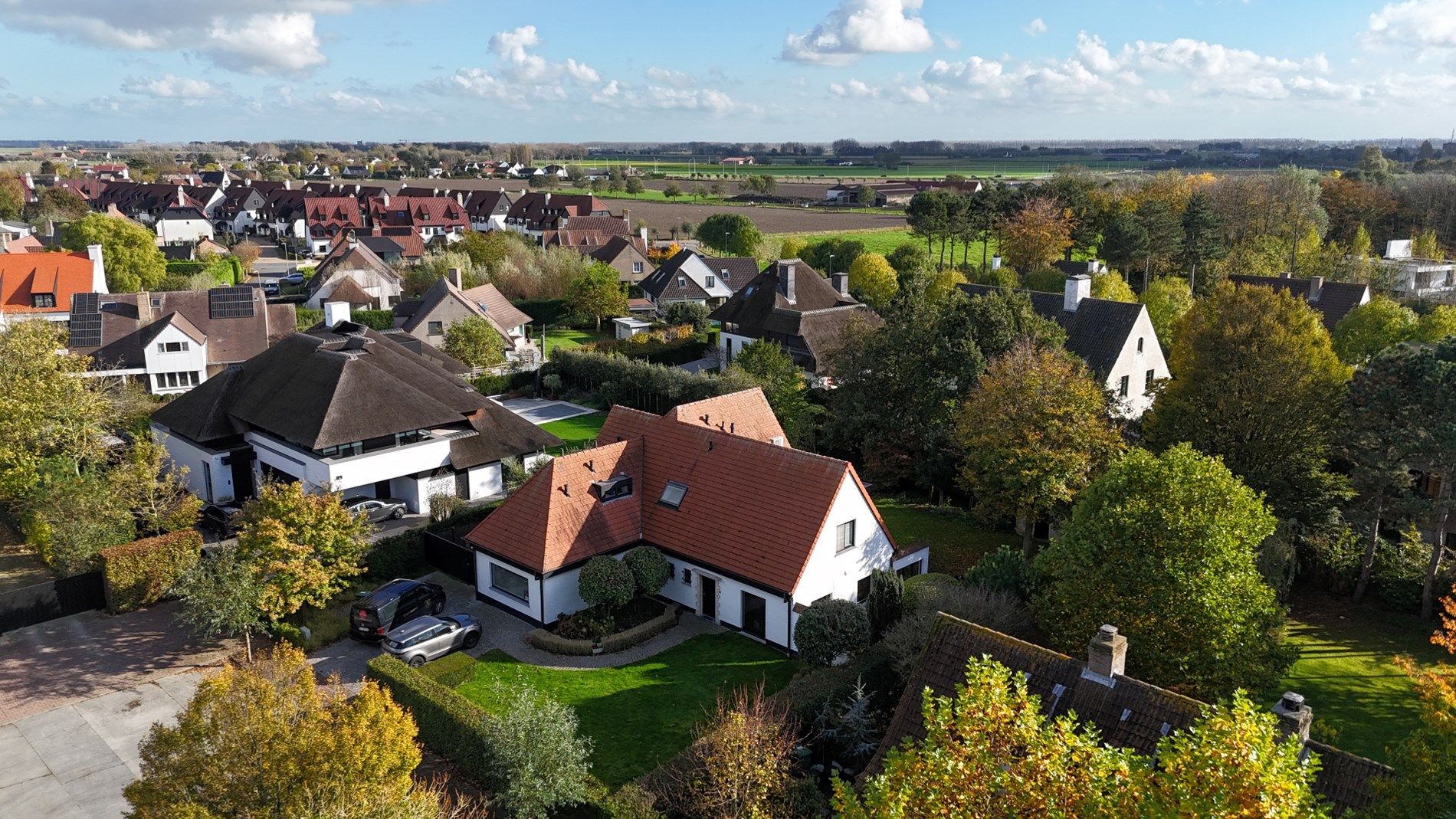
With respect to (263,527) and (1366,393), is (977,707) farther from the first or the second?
(1366,393)

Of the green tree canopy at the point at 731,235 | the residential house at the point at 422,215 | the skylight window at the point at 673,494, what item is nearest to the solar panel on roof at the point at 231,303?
the skylight window at the point at 673,494

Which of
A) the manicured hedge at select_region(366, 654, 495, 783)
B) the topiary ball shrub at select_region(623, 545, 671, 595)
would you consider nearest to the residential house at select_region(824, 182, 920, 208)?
the topiary ball shrub at select_region(623, 545, 671, 595)

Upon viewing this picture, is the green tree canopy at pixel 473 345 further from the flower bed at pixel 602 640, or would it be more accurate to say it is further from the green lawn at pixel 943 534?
the flower bed at pixel 602 640

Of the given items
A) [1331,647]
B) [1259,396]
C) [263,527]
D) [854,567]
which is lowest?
[1331,647]

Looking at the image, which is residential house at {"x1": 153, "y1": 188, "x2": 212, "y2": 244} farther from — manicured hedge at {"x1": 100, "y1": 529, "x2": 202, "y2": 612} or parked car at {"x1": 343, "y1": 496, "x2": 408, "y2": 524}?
manicured hedge at {"x1": 100, "y1": 529, "x2": 202, "y2": 612}

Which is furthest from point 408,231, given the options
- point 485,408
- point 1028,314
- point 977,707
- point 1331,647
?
point 977,707
